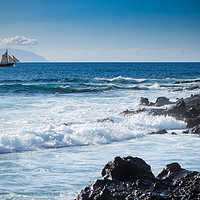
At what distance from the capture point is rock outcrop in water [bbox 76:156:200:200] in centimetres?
543

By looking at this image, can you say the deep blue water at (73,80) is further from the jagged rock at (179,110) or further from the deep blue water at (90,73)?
the jagged rock at (179,110)

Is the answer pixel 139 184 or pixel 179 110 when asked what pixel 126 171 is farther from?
pixel 179 110

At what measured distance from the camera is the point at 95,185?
5.75m

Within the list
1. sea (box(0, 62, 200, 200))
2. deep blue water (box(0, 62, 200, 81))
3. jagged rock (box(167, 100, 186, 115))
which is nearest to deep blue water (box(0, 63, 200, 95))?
deep blue water (box(0, 62, 200, 81))

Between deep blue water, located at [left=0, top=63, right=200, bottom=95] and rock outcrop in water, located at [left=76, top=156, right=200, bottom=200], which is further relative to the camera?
deep blue water, located at [left=0, top=63, right=200, bottom=95]

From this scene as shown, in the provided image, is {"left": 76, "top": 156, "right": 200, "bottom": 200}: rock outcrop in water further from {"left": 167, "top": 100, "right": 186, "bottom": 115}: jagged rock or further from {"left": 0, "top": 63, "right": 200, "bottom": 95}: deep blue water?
{"left": 0, "top": 63, "right": 200, "bottom": 95}: deep blue water

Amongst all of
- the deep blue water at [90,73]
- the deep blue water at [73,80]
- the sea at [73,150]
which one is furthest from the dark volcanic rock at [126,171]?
the deep blue water at [90,73]

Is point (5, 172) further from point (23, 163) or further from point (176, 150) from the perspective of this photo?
point (176, 150)

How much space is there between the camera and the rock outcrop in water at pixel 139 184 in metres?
5.43

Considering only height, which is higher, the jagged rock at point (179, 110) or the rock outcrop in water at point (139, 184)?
the jagged rock at point (179, 110)

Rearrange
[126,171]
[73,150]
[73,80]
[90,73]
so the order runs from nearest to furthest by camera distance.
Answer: [126,171]
[73,150]
[73,80]
[90,73]

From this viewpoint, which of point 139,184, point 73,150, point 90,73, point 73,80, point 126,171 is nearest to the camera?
point 139,184

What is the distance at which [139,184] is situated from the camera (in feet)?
19.2

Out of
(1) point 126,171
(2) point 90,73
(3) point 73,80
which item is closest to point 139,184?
(1) point 126,171
